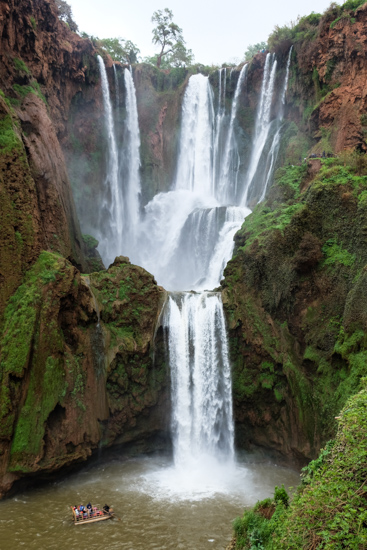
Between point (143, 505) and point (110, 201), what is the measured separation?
2423cm

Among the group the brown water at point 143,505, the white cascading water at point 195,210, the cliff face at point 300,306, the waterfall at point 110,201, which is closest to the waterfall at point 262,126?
the white cascading water at point 195,210

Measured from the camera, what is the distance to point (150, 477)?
16375mm

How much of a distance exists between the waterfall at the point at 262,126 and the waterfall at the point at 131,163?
9.18 metres

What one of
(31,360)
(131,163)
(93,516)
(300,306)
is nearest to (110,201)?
(131,163)

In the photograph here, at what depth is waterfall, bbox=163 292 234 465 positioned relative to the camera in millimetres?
18125

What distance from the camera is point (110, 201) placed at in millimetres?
33531

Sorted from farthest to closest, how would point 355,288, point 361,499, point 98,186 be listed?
point 98,186, point 355,288, point 361,499

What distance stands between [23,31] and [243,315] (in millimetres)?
18159

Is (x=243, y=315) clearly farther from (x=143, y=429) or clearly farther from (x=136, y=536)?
(x=136, y=536)

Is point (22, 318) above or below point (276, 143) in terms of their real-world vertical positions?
below

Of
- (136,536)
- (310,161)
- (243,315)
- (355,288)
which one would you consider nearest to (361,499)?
(136,536)

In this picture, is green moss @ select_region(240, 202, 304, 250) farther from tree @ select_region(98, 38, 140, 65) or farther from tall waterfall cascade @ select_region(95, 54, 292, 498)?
tree @ select_region(98, 38, 140, 65)

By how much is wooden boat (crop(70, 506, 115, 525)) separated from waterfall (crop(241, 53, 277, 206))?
23.3 meters

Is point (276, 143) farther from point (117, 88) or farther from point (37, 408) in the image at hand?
point (37, 408)
